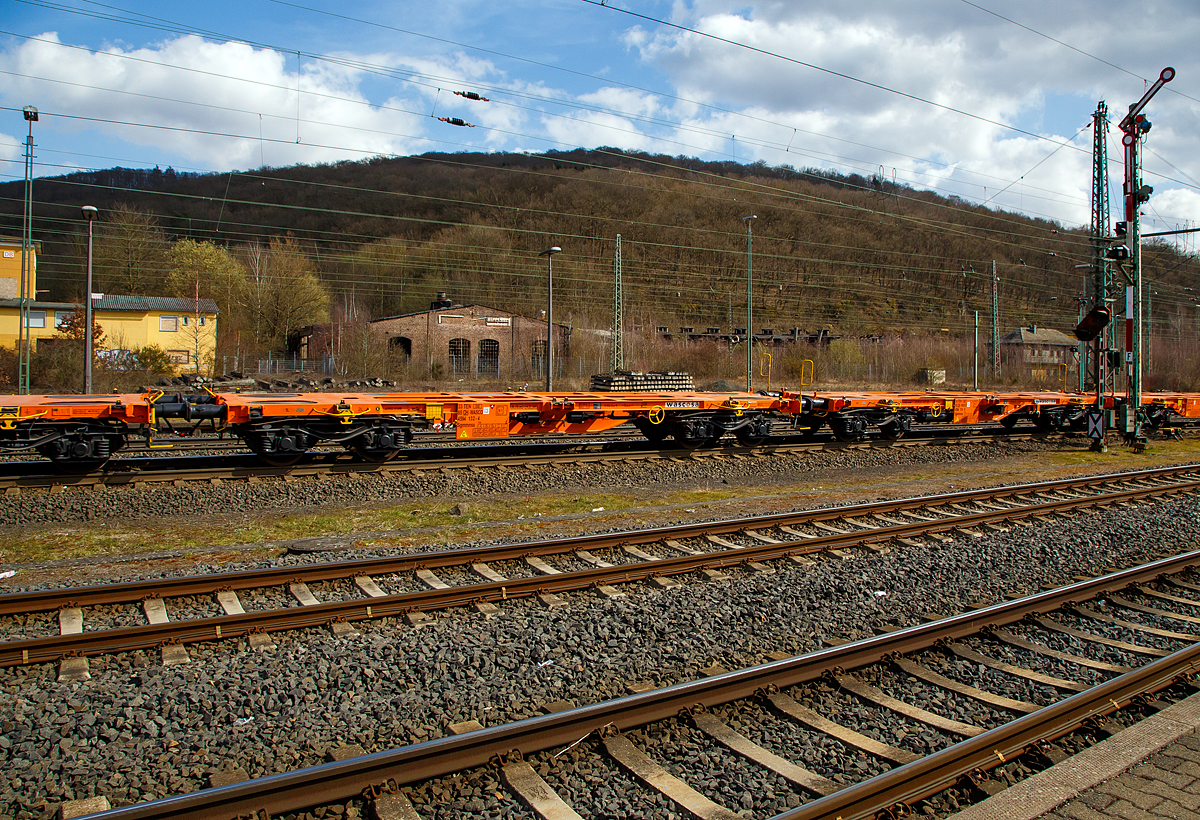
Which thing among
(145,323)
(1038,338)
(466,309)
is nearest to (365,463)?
(466,309)

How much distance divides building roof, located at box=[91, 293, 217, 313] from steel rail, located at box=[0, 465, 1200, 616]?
144 ft

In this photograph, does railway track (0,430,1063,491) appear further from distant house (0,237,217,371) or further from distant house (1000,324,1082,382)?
distant house (1000,324,1082,382)

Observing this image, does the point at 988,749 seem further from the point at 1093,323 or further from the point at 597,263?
the point at 597,263

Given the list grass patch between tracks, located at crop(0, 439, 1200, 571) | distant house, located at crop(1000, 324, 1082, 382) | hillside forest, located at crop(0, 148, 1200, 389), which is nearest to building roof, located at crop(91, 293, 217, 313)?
hillside forest, located at crop(0, 148, 1200, 389)

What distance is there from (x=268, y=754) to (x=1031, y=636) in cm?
565

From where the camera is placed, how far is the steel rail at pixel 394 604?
5160 millimetres

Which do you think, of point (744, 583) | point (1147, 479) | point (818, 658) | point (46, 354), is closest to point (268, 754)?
point (818, 658)

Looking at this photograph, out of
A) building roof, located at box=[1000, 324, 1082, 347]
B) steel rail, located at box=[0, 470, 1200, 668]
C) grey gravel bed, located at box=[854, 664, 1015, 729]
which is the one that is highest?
building roof, located at box=[1000, 324, 1082, 347]

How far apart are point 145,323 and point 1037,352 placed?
81.2 m

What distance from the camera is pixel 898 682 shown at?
5.00 m

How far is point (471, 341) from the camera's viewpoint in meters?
51.7

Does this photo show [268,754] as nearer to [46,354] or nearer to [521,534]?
[521,534]

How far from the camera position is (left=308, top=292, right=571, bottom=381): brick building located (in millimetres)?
49406

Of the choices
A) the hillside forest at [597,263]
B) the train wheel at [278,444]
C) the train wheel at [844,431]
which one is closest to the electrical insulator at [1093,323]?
the train wheel at [844,431]
